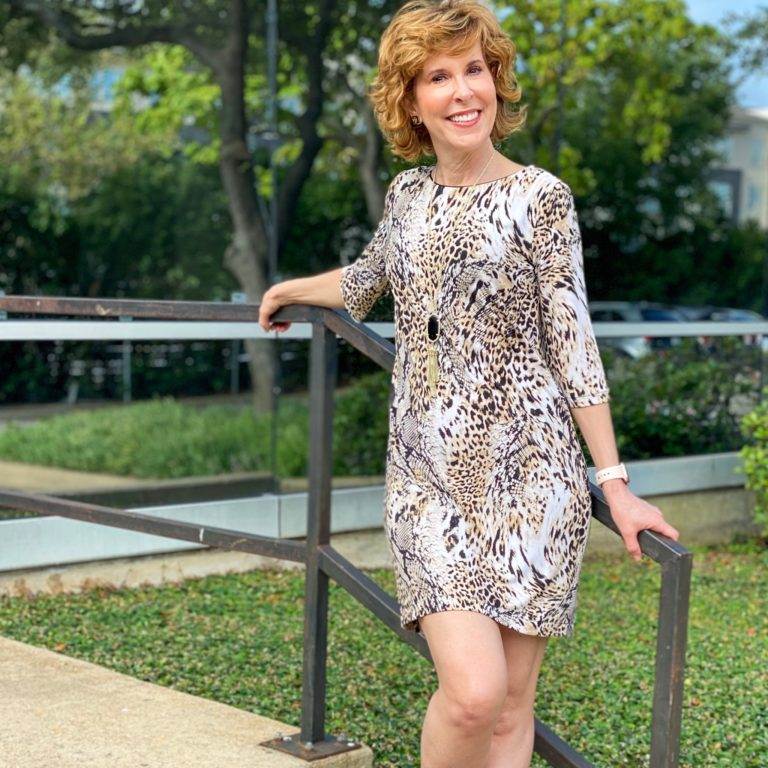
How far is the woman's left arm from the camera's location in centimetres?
232

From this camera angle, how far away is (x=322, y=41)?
6703 millimetres

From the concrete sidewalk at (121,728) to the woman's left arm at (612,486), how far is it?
1.06 metres

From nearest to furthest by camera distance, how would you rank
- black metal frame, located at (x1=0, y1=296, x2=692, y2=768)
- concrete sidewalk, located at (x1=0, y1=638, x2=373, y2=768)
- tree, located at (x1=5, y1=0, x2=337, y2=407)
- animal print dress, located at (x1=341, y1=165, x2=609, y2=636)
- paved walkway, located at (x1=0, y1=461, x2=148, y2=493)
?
animal print dress, located at (x1=341, y1=165, x2=609, y2=636) < black metal frame, located at (x1=0, y1=296, x2=692, y2=768) < concrete sidewalk, located at (x1=0, y1=638, x2=373, y2=768) < paved walkway, located at (x1=0, y1=461, x2=148, y2=493) < tree, located at (x1=5, y1=0, x2=337, y2=407)

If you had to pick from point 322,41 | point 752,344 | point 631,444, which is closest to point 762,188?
point 752,344

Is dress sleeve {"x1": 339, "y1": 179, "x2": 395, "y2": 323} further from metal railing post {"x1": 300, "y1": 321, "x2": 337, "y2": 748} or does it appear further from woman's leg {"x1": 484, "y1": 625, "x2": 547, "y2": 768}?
woman's leg {"x1": 484, "y1": 625, "x2": 547, "y2": 768}

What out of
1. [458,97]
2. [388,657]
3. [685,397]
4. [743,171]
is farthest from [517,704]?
[743,171]

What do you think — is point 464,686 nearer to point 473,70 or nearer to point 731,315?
point 473,70

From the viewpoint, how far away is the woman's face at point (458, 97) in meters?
2.46

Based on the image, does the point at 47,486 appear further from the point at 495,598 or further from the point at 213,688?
the point at 495,598

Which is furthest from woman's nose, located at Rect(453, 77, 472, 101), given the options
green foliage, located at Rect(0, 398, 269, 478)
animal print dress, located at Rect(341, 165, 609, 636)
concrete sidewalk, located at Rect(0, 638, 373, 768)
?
green foliage, located at Rect(0, 398, 269, 478)

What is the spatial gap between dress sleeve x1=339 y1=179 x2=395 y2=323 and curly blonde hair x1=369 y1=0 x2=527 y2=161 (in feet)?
0.47

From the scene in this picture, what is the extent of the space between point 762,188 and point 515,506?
6.29m

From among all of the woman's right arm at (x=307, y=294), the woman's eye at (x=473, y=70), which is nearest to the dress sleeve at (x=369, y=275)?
the woman's right arm at (x=307, y=294)

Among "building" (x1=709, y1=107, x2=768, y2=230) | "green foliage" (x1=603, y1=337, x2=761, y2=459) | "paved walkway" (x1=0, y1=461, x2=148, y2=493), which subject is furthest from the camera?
"building" (x1=709, y1=107, x2=768, y2=230)
